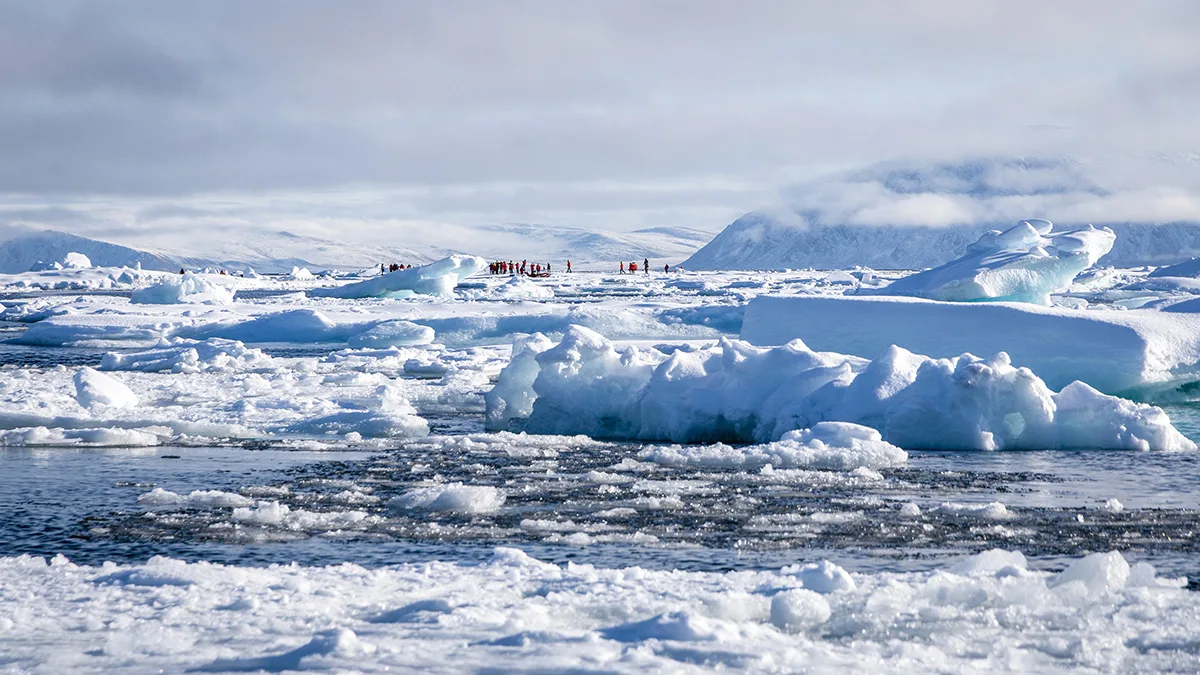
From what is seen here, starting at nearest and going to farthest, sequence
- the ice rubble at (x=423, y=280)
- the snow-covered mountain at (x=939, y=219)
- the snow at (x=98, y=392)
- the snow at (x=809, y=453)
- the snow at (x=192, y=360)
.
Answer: the snow at (x=809, y=453) < the snow at (x=98, y=392) < the snow at (x=192, y=360) < the ice rubble at (x=423, y=280) < the snow-covered mountain at (x=939, y=219)

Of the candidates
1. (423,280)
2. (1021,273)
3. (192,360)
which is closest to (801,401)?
(192,360)

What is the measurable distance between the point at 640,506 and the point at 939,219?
182m

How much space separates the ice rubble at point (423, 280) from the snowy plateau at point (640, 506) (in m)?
21.4

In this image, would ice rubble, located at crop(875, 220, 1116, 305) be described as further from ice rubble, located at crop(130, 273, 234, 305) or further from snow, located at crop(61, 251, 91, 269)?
snow, located at crop(61, 251, 91, 269)

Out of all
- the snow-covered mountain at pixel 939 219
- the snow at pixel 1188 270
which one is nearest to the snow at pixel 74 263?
the snow at pixel 1188 270

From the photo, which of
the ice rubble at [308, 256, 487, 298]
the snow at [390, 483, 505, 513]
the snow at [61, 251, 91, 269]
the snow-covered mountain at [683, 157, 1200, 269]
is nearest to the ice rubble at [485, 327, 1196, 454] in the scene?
the snow at [390, 483, 505, 513]

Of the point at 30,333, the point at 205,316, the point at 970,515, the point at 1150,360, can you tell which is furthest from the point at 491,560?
the point at 205,316

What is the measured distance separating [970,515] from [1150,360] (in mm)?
5888

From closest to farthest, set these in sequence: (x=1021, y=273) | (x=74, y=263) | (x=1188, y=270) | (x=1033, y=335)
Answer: (x=1033, y=335), (x=1021, y=273), (x=1188, y=270), (x=74, y=263)

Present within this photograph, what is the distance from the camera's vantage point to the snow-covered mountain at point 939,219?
553 feet

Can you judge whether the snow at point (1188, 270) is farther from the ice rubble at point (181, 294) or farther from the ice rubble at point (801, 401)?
the ice rubble at point (801, 401)

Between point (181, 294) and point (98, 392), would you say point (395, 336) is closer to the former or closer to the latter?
point (98, 392)

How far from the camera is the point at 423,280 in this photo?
40.2 metres

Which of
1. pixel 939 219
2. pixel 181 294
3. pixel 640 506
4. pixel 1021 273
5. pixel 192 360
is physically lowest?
pixel 640 506
